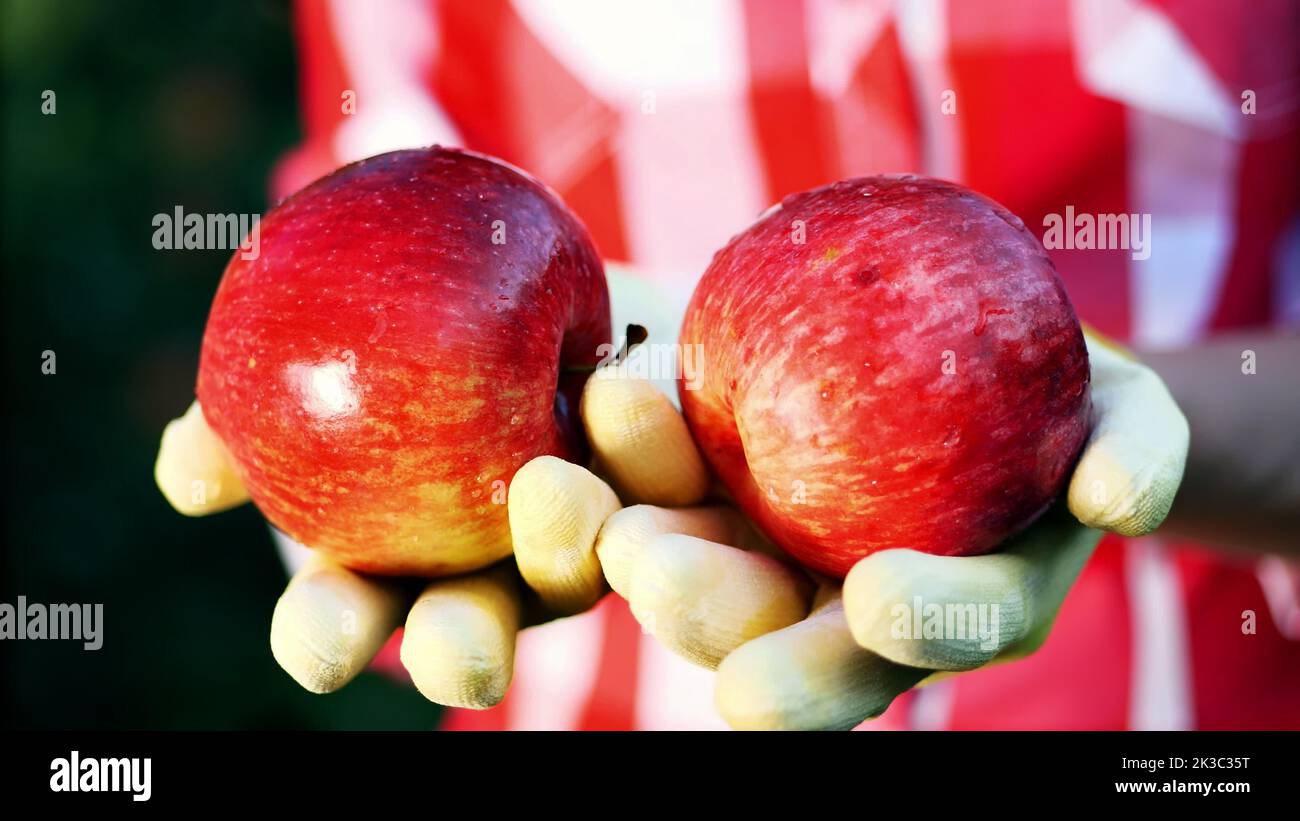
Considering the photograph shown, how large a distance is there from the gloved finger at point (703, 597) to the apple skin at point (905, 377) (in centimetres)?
5

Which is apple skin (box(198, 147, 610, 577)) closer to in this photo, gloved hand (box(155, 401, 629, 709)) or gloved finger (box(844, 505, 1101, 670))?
gloved hand (box(155, 401, 629, 709))

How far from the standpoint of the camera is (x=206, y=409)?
0.78m

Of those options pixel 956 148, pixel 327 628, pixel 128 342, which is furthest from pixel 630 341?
→ pixel 128 342

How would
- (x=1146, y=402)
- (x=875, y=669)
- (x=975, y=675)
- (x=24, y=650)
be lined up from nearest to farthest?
(x=875, y=669), (x=1146, y=402), (x=975, y=675), (x=24, y=650)

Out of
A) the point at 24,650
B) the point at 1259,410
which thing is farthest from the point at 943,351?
the point at 24,650

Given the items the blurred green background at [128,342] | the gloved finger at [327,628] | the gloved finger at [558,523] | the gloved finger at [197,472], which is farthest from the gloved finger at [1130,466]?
the blurred green background at [128,342]

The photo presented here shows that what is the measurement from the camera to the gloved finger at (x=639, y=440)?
29.1 inches

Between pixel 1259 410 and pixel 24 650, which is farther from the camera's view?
pixel 24 650

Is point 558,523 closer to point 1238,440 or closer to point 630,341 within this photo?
point 630,341

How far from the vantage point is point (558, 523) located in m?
0.67

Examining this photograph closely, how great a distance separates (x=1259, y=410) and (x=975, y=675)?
0.45 metres

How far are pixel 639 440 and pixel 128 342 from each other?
1909mm

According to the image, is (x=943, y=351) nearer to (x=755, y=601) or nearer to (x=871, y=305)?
(x=871, y=305)

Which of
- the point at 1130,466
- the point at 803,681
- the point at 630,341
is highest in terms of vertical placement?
the point at 630,341
